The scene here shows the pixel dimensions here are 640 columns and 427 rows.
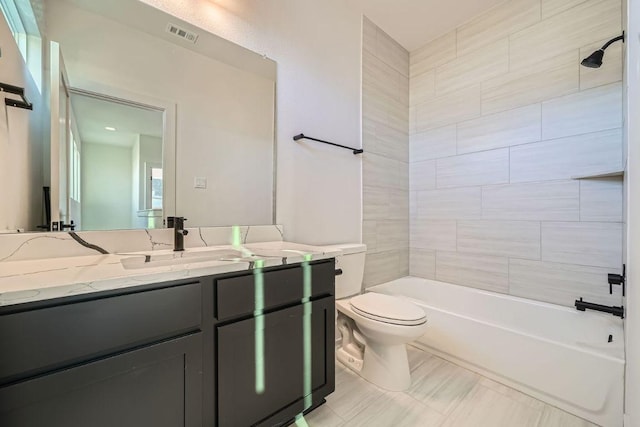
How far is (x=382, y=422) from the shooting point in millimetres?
1368

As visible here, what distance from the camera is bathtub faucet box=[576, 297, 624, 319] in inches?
61.9

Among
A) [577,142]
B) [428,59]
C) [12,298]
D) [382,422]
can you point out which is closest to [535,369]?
[382,422]

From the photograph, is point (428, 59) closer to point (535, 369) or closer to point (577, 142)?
point (577, 142)

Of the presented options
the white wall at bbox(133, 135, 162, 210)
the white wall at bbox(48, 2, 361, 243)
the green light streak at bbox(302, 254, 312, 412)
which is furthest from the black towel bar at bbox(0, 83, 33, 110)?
the green light streak at bbox(302, 254, 312, 412)

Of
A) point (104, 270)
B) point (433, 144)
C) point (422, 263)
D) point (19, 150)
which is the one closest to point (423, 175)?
point (433, 144)

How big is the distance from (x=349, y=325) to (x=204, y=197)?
1.29 m

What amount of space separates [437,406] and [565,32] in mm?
2548

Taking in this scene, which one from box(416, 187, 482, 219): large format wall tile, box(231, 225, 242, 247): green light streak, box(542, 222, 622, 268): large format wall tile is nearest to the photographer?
box(231, 225, 242, 247): green light streak

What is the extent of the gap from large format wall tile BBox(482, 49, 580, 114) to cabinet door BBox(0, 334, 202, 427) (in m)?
2.59

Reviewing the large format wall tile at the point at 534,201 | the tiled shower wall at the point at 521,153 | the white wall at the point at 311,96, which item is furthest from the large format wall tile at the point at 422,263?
the white wall at the point at 311,96

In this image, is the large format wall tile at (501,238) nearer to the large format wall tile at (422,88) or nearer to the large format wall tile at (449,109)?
the large format wall tile at (449,109)

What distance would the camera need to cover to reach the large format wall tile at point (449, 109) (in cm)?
235

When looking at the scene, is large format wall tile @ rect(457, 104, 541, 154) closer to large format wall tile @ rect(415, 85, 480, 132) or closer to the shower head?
large format wall tile @ rect(415, 85, 480, 132)

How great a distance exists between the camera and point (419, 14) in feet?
7.46
